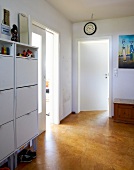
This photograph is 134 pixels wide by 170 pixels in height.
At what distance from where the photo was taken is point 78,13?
3.79m

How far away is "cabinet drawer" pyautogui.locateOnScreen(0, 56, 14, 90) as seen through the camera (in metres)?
1.74

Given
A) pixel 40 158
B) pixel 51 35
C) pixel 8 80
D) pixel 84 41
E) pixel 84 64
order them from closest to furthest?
pixel 8 80 < pixel 40 158 < pixel 51 35 < pixel 84 41 < pixel 84 64

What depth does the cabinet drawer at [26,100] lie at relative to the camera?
2018 millimetres

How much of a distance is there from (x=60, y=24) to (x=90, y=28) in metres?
0.94

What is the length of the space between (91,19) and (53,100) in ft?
7.14

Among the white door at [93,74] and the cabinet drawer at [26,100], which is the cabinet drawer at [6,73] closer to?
the cabinet drawer at [26,100]

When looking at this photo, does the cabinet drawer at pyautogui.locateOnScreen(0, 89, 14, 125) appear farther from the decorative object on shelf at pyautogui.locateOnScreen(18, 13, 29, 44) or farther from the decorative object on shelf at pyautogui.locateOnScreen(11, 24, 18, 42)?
the decorative object on shelf at pyautogui.locateOnScreen(18, 13, 29, 44)

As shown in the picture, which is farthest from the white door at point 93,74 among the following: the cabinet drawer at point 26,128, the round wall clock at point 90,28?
the cabinet drawer at point 26,128

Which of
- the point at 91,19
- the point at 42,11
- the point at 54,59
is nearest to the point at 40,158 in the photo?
the point at 54,59

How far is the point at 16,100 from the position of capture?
77.5 inches

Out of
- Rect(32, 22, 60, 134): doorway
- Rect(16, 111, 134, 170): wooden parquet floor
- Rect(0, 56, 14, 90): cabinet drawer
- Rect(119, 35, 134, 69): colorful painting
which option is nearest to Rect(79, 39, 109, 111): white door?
Rect(119, 35, 134, 69): colorful painting

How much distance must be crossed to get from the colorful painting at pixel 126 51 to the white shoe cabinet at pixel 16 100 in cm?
253

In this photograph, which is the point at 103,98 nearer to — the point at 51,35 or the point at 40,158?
the point at 51,35

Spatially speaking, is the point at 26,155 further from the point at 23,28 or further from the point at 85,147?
the point at 23,28
